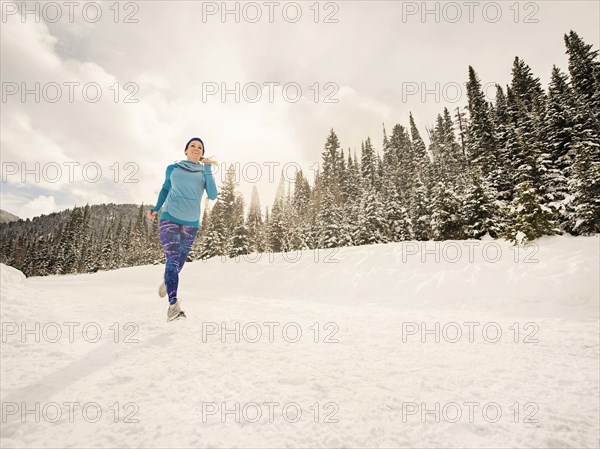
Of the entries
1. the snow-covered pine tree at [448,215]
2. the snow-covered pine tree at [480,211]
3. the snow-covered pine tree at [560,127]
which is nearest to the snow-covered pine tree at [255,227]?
the snow-covered pine tree at [448,215]

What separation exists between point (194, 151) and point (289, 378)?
148 inches

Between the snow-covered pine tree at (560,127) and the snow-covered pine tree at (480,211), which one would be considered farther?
the snow-covered pine tree at (560,127)

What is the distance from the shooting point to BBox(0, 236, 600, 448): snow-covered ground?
139 centimetres

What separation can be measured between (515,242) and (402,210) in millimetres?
19397

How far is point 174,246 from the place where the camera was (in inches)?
161

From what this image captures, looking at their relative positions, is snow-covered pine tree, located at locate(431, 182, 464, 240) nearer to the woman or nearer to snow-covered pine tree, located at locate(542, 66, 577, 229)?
snow-covered pine tree, located at locate(542, 66, 577, 229)

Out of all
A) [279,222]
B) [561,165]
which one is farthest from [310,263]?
[279,222]

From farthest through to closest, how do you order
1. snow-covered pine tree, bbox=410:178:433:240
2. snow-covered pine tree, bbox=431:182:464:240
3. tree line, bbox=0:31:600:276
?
1. snow-covered pine tree, bbox=410:178:433:240
2. snow-covered pine tree, bbox=431:182:464:240
3. tree line, bbox=0:31:600:276

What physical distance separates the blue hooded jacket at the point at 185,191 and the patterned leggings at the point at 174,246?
95 mm

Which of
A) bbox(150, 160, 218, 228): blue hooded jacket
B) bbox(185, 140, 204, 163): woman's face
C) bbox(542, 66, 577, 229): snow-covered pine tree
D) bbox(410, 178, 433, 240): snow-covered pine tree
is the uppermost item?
bbox(542, 66, 577, 229): snow-covered pine tree

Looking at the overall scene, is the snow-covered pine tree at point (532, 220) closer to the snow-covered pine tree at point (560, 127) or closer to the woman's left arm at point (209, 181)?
the woman's left arm at point (209, 181)

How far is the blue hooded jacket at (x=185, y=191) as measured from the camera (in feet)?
13.6

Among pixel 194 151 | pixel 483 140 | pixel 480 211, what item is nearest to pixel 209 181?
pixel 194 151

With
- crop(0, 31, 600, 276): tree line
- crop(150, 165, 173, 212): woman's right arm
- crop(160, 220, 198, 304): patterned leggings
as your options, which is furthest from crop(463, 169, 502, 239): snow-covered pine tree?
crop(150, 165, 173, 212): woman's right arm
